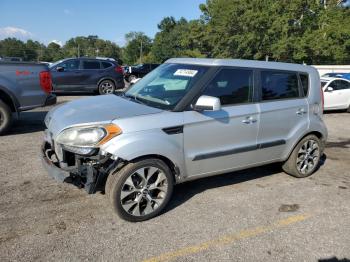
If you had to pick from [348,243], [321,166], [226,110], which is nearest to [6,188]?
[226,110]

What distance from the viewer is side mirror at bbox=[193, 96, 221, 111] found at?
12.9 feet

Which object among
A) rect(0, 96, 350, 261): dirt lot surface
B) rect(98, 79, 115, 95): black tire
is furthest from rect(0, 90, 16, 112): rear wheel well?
rect(98, 79, 115, 95): black tire

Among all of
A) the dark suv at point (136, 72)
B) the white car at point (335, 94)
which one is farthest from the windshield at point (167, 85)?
the dark suv at point (136, 72)

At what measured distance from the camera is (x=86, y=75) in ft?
50.2

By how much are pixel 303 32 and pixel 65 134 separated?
4301cm

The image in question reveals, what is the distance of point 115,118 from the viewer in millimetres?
3801

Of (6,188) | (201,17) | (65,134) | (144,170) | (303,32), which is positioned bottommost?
(6,188)

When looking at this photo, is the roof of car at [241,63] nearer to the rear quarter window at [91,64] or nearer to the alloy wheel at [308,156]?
the alloy wheel at [308,156]

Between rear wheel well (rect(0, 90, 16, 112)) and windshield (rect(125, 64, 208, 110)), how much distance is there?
11.5 ft

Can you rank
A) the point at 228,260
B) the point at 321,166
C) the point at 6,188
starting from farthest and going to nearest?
the point at 321,166, the point at 6,188, the point at 228,260

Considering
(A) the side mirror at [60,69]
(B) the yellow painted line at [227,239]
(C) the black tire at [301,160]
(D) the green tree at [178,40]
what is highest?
(D) the green tree at [178,40]

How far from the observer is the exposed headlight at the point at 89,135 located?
367cm

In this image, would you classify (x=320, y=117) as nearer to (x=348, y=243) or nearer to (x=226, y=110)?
(x=226, y=110)

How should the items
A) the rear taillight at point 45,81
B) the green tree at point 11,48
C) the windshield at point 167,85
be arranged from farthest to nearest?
the green tree at point 11,48 < the rear taillight at point 45,81 < the windshield at point 167,85
